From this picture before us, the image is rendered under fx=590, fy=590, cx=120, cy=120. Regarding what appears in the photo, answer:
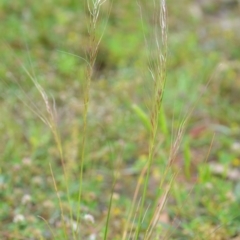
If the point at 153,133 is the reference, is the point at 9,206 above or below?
below

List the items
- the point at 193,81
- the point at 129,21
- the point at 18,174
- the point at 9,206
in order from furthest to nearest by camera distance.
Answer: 1. the point at 129,21
2. the point at 193,81
3. the point at 18,174
4. the point at 9,206

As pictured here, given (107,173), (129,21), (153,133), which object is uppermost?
(153,133)

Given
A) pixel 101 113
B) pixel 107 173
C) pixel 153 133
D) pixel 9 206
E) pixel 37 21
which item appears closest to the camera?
pixel 153 133

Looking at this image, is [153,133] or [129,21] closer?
[153,133]

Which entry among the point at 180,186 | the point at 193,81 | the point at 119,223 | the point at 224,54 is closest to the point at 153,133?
the point at 119,223

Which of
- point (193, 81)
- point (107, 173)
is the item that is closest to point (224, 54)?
point (193, 81)

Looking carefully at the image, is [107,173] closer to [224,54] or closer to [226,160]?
[226,160]

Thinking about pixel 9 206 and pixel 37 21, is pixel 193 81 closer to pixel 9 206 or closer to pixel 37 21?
pixel 37 21
